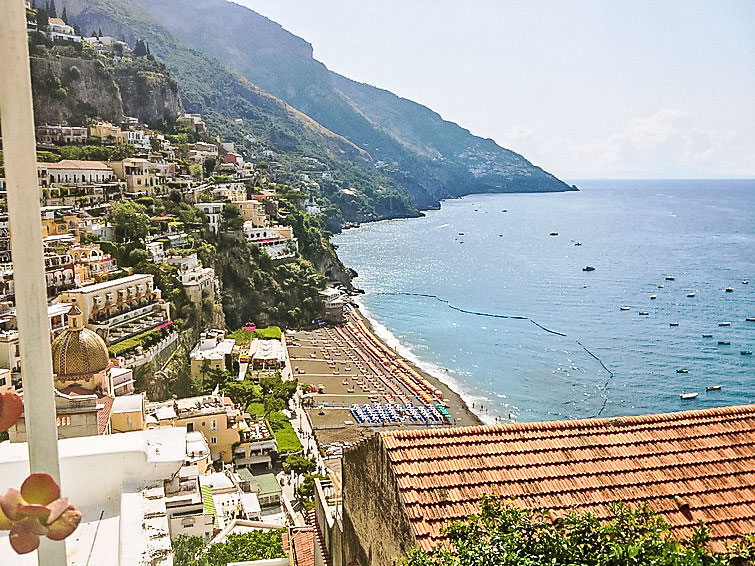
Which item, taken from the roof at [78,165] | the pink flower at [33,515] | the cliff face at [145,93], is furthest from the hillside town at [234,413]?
the cliff face at [145,93]

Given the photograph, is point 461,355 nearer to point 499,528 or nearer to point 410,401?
point 410,401

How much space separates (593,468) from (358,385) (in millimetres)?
29289

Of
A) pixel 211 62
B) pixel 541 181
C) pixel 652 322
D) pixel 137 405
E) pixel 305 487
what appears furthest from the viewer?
pixel 541 181

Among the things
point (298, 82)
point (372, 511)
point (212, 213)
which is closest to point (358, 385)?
point (212, 213)

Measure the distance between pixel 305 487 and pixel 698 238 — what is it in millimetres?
77969

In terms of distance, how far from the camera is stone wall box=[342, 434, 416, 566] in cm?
476

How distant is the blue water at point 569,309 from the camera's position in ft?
110

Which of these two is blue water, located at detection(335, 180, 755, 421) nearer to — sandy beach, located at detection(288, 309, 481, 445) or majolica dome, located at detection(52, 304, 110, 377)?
sandy beach, located at detection(288, 309, 481, 445)

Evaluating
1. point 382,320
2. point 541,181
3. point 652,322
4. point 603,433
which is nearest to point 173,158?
point 382,320

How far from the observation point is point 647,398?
3181cm

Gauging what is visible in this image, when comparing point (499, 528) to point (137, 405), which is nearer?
point (499, 528)

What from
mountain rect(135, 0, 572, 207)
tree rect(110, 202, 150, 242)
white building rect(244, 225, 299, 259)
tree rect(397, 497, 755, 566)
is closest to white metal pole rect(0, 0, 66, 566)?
tree rect(397, 497, 755, 566)

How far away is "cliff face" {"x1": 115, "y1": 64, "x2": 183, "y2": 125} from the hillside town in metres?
1.56

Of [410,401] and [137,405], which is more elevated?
[137,405]
